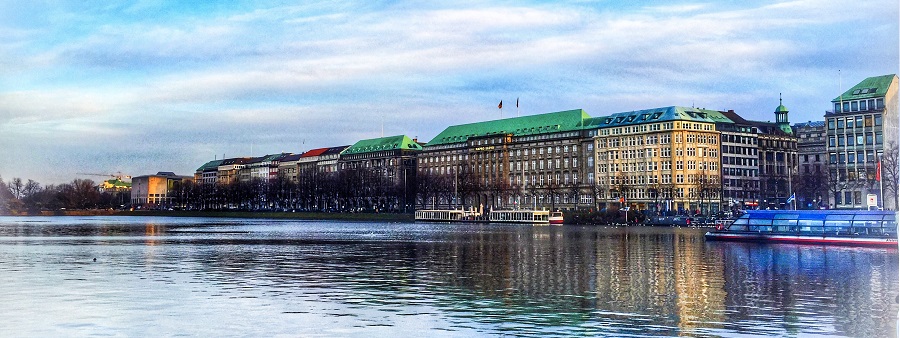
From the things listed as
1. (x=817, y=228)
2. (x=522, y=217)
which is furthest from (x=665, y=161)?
(x=817, y=228)

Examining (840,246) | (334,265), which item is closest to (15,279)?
(334,265)

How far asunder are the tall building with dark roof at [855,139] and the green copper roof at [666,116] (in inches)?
975

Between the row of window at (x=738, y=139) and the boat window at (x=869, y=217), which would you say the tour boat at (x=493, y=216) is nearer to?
the row of window at (x=738, y=139)

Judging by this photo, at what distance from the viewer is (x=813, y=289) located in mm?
35625

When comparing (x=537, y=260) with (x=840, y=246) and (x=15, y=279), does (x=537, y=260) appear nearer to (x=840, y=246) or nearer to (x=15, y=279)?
(x=15, y=279)

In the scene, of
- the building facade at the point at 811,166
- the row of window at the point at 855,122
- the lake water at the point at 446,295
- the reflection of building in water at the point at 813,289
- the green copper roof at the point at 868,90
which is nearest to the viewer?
the lake water at the point at 446,295

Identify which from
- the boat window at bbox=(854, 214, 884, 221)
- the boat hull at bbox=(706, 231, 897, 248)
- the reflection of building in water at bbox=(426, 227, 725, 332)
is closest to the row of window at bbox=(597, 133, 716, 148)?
the boat hull at bbox=(706, 231, 897, 248)

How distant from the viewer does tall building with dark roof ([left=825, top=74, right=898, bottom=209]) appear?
14138 cm

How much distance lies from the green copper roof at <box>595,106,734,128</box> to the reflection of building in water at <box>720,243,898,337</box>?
11169 centimetres

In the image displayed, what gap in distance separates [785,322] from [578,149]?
165 metres

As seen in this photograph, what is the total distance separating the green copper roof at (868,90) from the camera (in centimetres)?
13864

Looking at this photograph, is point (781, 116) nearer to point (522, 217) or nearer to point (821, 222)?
point (522, 217)

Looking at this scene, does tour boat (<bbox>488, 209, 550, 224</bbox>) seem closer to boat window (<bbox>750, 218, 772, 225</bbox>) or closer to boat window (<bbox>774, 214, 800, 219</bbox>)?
boat window (<bbox>750, 218, 772, 225</bbox>)

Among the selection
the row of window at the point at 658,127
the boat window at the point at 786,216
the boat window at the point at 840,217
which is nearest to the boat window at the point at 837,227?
the boat window at the point at 840,217
